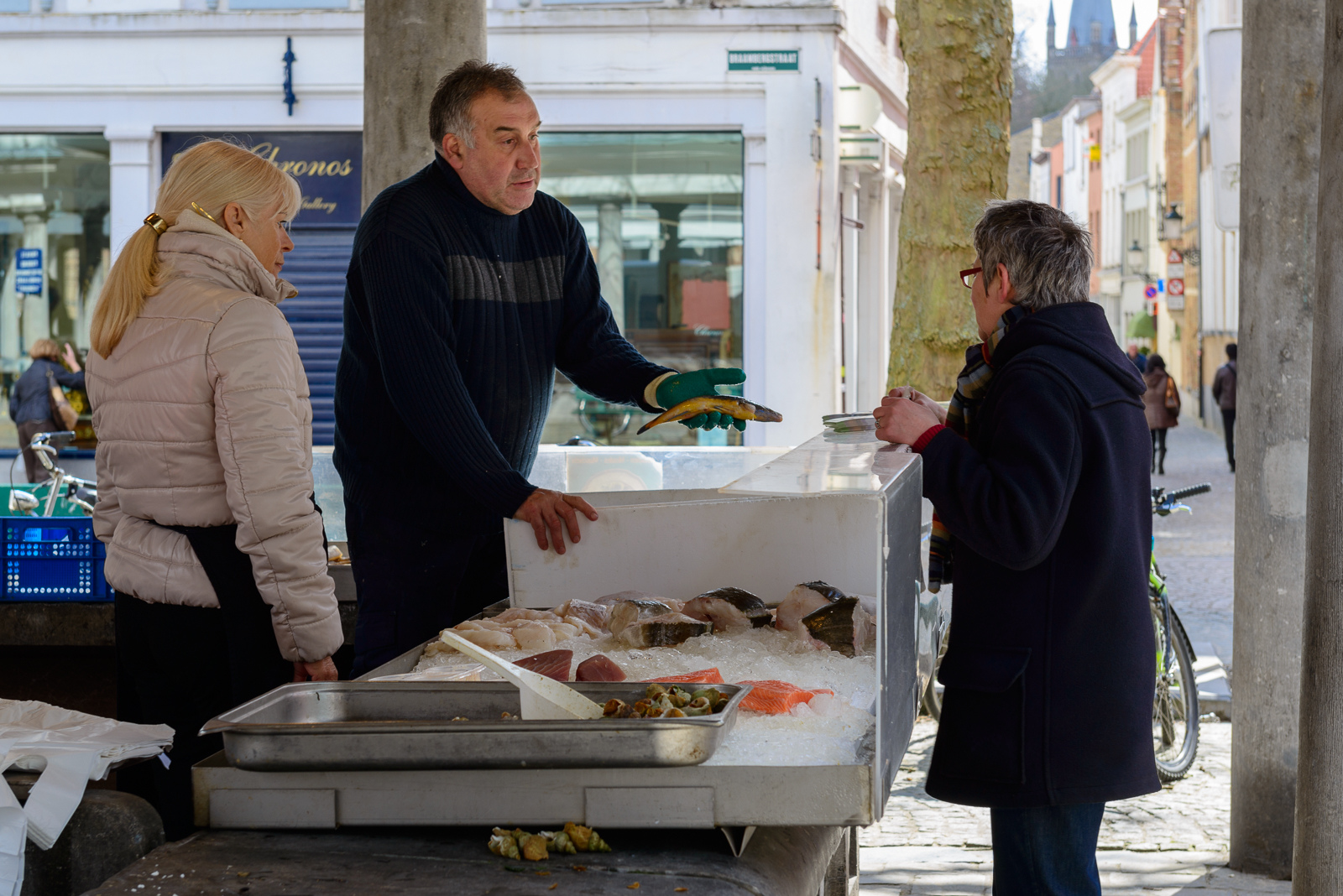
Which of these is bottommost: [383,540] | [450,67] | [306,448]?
[383,540]

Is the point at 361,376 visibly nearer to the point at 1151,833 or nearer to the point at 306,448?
the point at 306,448

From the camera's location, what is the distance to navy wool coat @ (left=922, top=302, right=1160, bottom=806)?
267 centimetres

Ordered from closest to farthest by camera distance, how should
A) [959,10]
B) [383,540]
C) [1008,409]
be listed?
[1008,409] → [383,540] → [959,10]

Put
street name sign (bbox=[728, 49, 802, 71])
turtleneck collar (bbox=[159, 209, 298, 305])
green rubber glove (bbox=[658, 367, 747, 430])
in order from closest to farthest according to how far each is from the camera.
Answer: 1. turtleneck collar (bbox=[159, 209, 298, 305])
2. green rubber glove (bbox=[658, 367, 747, 430])
3. street name sign (bbox=[728, 49, 802, 71])

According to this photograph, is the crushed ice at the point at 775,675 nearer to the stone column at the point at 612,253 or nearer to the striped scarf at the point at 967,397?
the striped scarf at the point at 967,397

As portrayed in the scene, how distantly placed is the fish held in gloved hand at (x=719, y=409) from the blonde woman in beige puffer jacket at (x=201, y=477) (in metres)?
0.83

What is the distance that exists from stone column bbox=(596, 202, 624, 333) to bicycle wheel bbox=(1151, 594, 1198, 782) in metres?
7.07

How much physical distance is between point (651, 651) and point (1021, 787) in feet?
2.44

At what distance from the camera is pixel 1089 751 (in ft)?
8.90

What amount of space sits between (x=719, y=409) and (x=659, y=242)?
374 inches

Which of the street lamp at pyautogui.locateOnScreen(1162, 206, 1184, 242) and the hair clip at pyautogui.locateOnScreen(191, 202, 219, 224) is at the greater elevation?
the street lamp at pyautogui.locateOnScreen(1162, 206, 1184, 242)

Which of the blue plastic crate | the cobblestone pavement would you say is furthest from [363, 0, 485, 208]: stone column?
the cobblestone pavement

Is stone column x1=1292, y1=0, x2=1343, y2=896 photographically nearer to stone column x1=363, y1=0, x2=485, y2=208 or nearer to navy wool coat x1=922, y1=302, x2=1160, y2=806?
navy wool coat x1=922, y1=302, x2=1160, y2=806

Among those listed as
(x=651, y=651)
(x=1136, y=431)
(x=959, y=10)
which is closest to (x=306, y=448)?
(x=651, y=651)
